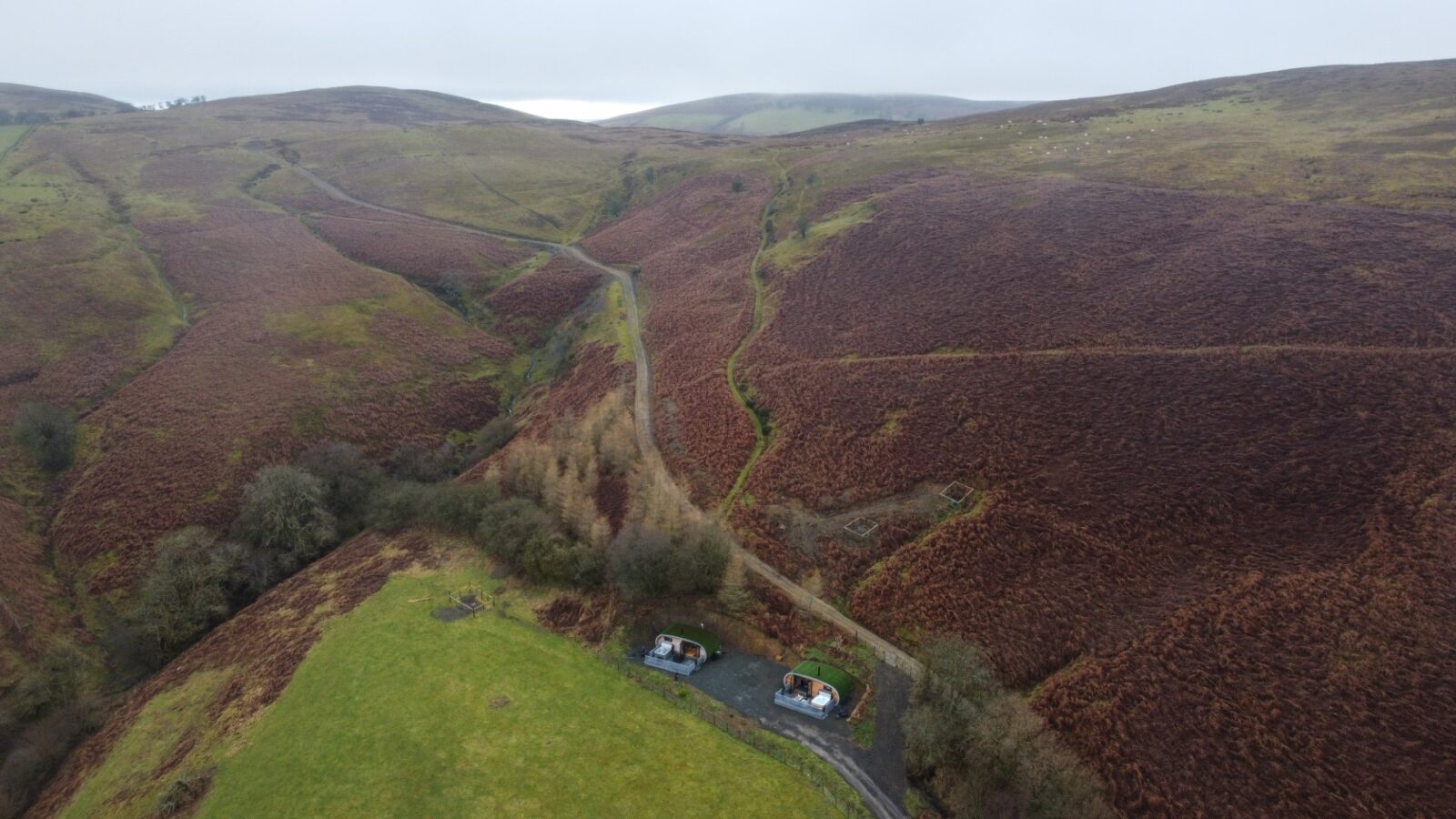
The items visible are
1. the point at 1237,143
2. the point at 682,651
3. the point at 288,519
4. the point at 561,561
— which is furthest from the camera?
the point at 1237,143

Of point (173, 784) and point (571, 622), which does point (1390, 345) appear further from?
point (173, 784)

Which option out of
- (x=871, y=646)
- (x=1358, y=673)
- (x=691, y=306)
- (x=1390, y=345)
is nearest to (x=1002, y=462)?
(x=871, y=646)

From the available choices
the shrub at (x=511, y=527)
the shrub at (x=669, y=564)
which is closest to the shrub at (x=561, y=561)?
the shrub at (x=511, y=527)

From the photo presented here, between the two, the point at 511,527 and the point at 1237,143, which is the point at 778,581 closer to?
the point at 511,527

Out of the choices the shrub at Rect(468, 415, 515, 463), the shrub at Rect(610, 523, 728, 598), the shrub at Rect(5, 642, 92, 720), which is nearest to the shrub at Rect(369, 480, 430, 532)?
the shrub at Rect(468, 415, 515, 463)

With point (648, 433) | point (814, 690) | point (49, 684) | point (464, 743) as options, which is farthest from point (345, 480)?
point (814, 690)

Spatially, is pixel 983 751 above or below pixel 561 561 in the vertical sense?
above

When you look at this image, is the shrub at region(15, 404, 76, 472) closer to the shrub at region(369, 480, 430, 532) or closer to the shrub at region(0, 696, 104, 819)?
the shrub at region(0, 696, 104, 819)
